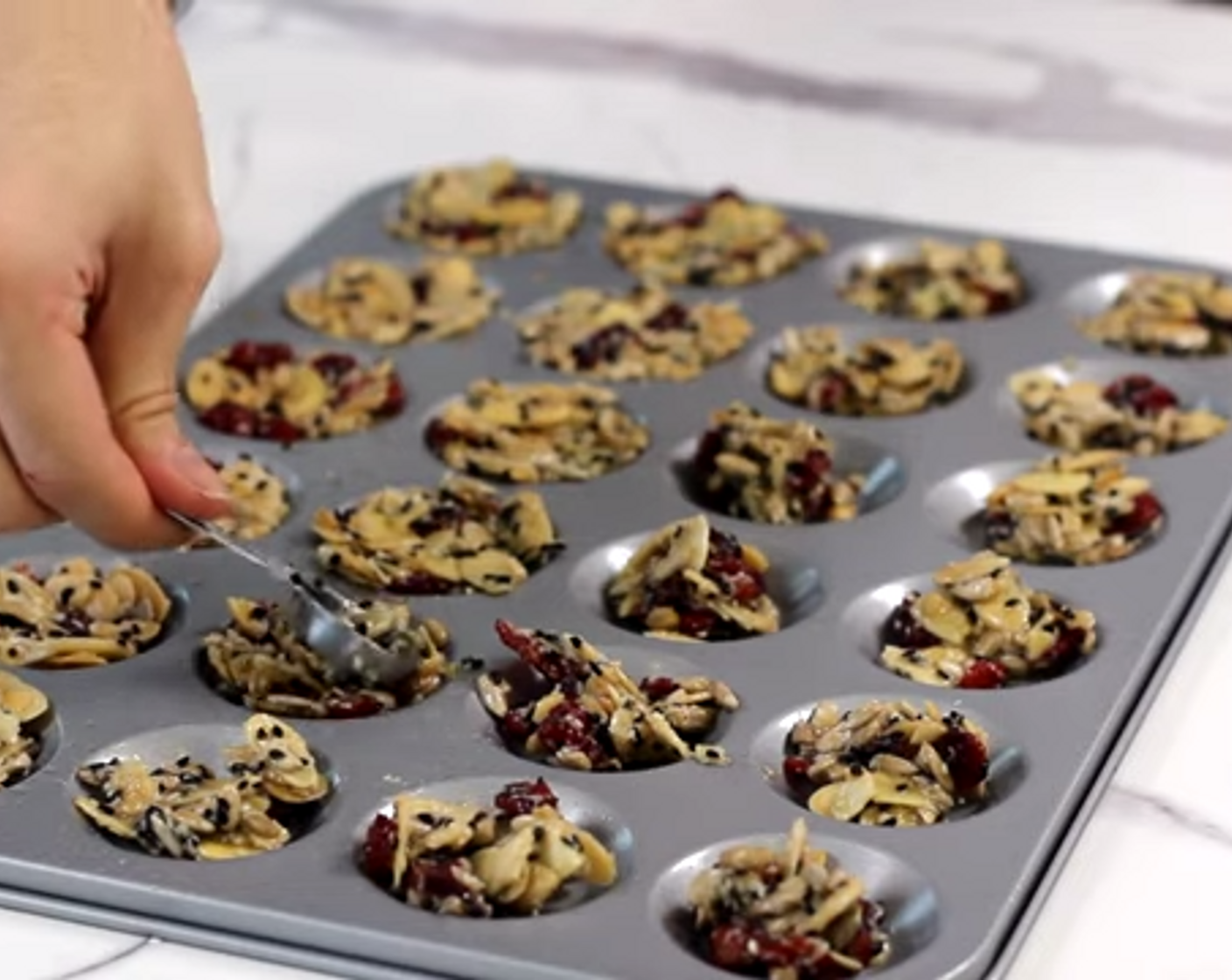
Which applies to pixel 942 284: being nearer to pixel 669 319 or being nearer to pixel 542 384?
pixel 669 319

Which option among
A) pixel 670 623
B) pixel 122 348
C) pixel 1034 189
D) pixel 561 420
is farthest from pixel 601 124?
pixel 122 348

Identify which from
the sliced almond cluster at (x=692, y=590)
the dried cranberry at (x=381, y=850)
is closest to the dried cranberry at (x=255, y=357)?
the sliced almond cluster at (x=692, y=590)

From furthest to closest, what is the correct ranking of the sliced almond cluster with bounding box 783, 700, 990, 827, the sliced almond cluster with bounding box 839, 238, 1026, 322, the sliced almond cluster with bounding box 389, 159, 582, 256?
the sliced almond cluster with bounding box 389, 159, 582, 256 → the sliced almond cluster with bounding box 839, 238, 1026, 322 → the sliced almond cluster with bounding box 783, 700, 990, 827

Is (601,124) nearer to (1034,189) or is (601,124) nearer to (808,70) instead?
(808,70)

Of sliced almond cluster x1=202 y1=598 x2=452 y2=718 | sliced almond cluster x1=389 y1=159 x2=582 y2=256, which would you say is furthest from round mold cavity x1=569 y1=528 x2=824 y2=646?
sliced almond cluster x1=389 y1=159 x2=582 y2=256

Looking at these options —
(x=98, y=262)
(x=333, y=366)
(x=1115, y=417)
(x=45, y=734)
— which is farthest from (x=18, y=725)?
(x=1115, y=417)

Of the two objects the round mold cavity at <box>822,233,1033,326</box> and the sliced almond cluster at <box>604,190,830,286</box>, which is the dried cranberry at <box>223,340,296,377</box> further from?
the round mold cavity at <box>822,233,1033,326</box>
